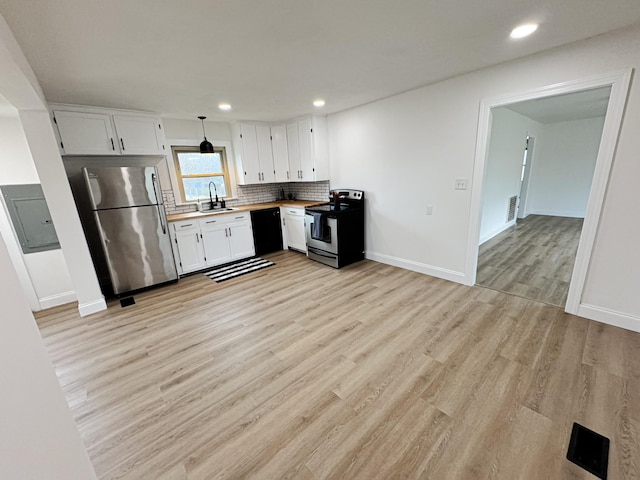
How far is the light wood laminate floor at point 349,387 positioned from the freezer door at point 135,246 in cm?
56

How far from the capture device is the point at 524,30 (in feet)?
6.47

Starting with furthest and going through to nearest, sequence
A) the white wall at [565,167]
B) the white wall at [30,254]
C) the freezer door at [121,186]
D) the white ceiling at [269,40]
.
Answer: the white wall at [565,167], the freezer door at [121,186], the white wall at [30,254], the white ceiling at [269,40]

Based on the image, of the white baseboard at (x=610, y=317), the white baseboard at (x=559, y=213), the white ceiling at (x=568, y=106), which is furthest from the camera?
the white baseboard at (x=559, y=213)

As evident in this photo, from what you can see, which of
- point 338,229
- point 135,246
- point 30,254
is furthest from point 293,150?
point 30,254

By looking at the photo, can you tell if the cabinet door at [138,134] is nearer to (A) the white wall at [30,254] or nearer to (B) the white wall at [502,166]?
(A) the white wall at [30,254]

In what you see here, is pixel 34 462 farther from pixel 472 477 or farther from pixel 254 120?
pixel 254 120

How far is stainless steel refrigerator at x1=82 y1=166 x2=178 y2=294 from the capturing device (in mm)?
3174

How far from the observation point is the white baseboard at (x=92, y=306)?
3072 millimetres

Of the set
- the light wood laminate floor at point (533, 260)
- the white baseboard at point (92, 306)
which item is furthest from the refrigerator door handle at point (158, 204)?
the light wood laminate floor at point (533, 260)

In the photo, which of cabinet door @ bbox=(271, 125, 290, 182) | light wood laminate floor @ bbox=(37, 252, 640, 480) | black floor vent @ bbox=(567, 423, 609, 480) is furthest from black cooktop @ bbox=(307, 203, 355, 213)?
black floor vent @ bbox=(567, 423, 609, 480)

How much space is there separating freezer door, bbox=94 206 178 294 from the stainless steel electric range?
6.99ft

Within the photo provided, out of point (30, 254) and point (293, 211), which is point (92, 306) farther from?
point (293, 211)

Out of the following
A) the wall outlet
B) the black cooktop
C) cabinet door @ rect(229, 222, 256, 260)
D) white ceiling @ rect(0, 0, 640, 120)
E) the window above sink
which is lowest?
cabinet door @ rect(229, 222, 256, 260)

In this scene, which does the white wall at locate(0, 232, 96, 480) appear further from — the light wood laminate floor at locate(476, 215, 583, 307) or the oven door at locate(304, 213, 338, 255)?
the light wood laminate floor at locate(476, 215, 583, 307)
